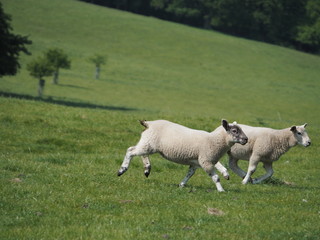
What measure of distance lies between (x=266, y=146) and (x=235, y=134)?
248cm

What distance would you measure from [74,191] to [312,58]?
98.7 meters

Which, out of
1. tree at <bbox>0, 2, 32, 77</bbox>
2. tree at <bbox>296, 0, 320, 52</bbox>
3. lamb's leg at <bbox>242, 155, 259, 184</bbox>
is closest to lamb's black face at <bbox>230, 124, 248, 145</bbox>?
lamb's leg at <bbox>242, 155, 259, 184</bbox>

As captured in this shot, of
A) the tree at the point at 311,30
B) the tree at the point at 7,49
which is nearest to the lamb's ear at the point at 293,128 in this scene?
the tree at the point at 7,49

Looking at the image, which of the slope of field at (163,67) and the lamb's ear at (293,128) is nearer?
the lamb's ear at (293,128)

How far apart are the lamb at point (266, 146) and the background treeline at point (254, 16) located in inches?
4202

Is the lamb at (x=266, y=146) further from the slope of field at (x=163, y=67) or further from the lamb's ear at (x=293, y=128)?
the slope of field at (x=163, y=67)

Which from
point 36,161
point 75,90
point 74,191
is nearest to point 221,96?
point 75,90

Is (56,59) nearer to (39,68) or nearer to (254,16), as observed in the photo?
(39,68)

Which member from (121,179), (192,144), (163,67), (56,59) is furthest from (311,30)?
(121,179)

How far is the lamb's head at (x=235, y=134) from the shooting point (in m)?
13.7

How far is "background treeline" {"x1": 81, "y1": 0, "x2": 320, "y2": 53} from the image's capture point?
401ft

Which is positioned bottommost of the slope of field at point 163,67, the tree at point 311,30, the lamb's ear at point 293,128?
the slope of field at point 163,67

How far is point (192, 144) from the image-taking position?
45.1ft

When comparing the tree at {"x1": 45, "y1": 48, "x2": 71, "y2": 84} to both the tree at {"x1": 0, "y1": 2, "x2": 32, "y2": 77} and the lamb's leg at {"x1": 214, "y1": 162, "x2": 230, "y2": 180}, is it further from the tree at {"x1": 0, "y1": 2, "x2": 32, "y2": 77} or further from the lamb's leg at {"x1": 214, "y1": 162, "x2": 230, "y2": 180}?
the lamb's leg at {"x1": 214, "y1": 162, "x2": 230, "y2": 180}
